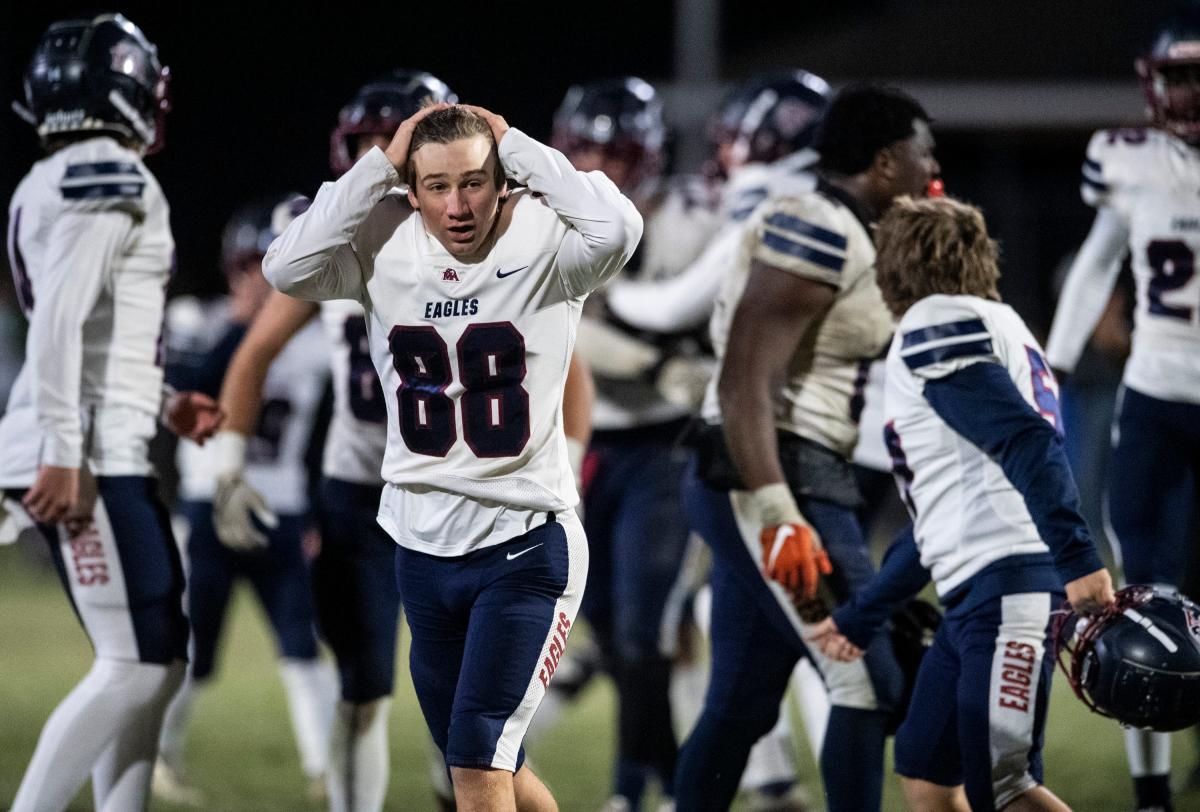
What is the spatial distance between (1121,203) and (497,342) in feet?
7.65

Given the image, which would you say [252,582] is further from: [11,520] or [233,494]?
[11,520]

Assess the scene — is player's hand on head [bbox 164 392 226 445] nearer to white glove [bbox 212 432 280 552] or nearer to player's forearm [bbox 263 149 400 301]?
white glove [bbox 212 432 280 552]

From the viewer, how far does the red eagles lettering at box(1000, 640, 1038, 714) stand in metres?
3.34

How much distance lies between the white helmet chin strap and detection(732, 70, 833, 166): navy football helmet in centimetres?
236

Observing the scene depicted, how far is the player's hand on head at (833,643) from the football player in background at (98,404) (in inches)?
61.1

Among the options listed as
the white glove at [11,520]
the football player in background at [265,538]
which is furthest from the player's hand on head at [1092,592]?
the football player in background at [265,538]

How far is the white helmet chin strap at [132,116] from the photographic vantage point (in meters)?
4.06

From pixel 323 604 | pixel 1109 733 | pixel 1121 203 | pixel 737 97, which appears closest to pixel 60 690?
pixel 323 604

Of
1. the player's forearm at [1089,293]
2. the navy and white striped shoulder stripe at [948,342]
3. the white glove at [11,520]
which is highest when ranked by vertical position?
the navy and white striped shoulder stripe at [948,342]

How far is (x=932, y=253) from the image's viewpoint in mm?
3525

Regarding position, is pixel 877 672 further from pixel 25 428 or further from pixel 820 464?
pixel 25 428

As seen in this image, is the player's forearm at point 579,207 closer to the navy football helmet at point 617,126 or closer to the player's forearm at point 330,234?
the player's forearm at point 330,234

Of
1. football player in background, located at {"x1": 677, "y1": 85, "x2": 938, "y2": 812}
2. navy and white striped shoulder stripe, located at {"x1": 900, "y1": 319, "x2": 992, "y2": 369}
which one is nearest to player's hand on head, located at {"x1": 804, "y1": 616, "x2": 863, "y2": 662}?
football player in background, located at {"x1": 677, "y1": 85, "x2": 938, "y2": 812}

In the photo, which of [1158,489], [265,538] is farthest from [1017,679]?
[265,538]
